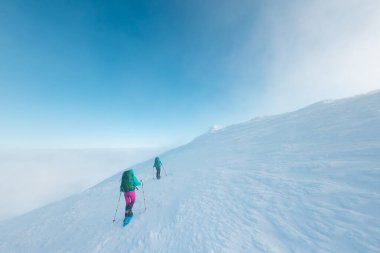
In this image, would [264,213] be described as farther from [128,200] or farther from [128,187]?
[128,200]

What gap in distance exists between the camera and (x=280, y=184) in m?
8.38

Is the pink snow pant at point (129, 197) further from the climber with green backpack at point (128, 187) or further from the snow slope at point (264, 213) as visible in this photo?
the snow slope at point (264, 213)

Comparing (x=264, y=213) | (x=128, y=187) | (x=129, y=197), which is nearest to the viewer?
(x=264, y=213)

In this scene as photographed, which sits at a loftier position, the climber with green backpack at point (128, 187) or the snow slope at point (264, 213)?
the climber with green backpack at point (128, 187)

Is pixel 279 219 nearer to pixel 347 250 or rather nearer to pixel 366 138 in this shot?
pixel 347 250

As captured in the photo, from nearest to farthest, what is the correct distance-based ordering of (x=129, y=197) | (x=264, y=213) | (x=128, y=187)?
(x=264, y=213)
(x=128, y=187)
(x=129, y=197)

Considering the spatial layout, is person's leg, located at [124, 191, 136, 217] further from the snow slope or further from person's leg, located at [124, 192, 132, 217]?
A: the snow slope

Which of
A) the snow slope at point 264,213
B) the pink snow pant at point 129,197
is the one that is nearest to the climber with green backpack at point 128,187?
the pink snow pant at point 129,197

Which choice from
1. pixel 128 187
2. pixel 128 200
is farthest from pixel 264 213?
pixel 128 200

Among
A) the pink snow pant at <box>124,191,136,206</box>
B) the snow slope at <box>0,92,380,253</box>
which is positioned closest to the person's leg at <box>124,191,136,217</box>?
the pink snow pant at <box>124,191,136,206</box>

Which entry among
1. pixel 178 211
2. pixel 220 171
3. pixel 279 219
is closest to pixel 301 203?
pixel 279 219

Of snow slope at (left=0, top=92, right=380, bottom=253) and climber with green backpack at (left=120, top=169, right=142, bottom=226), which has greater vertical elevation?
climber with green backpack at (left=120, top=169, right=142, bottom=226)

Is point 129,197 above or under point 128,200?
above

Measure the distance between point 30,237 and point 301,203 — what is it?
15.4m
